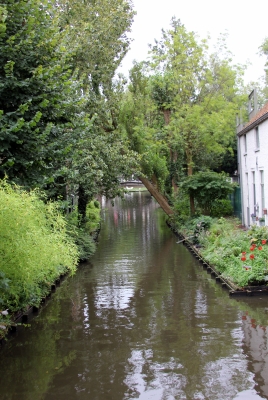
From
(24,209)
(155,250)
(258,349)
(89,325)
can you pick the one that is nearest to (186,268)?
(155,250)

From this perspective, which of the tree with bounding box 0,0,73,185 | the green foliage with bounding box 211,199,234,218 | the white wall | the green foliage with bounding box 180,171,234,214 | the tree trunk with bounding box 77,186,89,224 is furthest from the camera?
the green foliage with bounding box 211,199,234,218

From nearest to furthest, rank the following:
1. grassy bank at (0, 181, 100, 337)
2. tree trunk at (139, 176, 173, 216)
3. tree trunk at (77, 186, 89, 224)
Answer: grassy bank at (0, 181, 100, 337) → tree trunk at (77, 186, 89, 224) → tree trunk at (139, 176, 173, 216)

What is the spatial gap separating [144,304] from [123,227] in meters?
25.2

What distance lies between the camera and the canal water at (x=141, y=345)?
7.57 m

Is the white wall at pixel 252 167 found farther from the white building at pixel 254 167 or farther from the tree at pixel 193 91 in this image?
the tree at pixel 193 91

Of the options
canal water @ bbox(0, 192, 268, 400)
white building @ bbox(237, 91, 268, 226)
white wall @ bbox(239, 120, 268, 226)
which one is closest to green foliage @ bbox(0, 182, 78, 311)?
canal water @ bbox(0, 192, 268, 400)

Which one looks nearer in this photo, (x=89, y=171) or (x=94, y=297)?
(x=94, y=297)

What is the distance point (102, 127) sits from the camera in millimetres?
30000

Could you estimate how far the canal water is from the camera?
757 cm

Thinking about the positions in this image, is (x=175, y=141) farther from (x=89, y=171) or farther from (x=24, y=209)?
(x=24, y=209)

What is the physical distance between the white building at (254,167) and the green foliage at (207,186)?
4.12 ft

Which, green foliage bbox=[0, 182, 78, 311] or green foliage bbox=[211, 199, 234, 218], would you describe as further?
green foliage bbox=[211, 199, 234, 218]

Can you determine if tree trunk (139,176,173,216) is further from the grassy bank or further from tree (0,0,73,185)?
the grassy bank

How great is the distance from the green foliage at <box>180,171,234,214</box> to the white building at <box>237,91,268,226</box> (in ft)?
4.12
